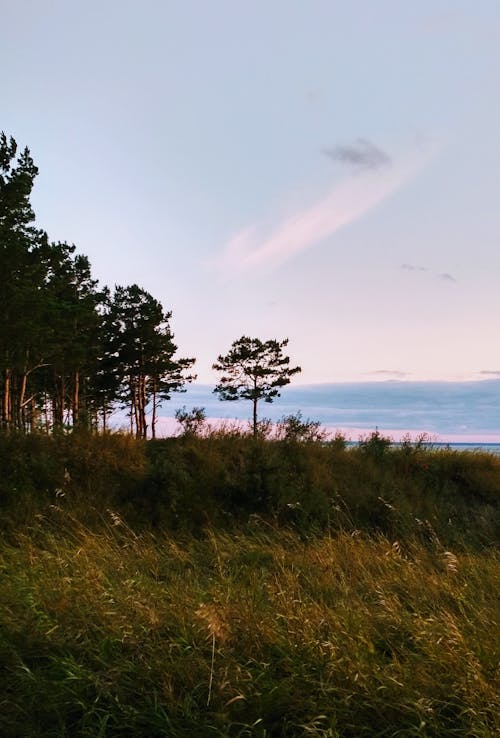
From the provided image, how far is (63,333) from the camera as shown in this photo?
2973cm

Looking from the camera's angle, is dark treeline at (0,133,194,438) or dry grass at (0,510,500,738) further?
dark treeline at (0,133,194,438)

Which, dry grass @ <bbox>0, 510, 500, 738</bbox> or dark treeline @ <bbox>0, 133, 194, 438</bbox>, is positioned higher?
dark treeline @ <bbox>0, 133, 194, 438</bbox>

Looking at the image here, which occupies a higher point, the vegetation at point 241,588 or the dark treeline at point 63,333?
the dark treeline at point 63,333

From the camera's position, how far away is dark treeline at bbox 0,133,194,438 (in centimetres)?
2520

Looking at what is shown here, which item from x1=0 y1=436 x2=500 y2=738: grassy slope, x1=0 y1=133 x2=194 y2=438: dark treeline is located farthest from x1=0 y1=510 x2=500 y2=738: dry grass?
x1=0 y1=133 x2=194 y2=438: dark treeline

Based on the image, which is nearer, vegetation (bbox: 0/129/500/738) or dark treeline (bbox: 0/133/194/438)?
vegetation (bbox: 0/129/500/738)

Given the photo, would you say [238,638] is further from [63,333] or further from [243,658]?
[63,333]

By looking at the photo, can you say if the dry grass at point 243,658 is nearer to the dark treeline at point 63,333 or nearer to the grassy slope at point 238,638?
the grassy slope at point 238,638

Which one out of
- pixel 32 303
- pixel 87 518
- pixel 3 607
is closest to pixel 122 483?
pixel 87 518

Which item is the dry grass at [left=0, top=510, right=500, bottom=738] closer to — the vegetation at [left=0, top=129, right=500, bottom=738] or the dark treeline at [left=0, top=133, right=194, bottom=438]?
the vegetation at [left=0, top=129, right=500, bottom=738]

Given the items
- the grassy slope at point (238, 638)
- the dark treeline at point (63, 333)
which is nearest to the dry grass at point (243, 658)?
the grassy slope at point (238, 638)

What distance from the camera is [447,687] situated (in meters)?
3.13

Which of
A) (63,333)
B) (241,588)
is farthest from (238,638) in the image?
(63,333)

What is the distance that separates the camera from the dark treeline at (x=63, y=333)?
82.7 ft
